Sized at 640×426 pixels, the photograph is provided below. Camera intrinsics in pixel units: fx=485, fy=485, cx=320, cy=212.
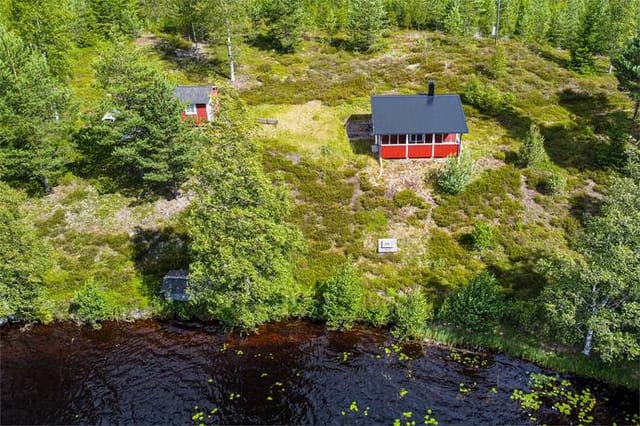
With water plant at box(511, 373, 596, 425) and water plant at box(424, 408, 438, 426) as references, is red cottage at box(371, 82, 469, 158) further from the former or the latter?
water plant at box(424, 408, 438, 426)

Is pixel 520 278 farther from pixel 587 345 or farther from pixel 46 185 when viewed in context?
pixel 46 185

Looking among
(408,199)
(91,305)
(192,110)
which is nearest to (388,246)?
(408,199)

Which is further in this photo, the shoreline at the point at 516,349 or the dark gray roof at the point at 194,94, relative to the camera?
the dark gray roof at the point at 194,94

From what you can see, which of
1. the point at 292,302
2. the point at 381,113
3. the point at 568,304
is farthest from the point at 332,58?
the point at 568,304

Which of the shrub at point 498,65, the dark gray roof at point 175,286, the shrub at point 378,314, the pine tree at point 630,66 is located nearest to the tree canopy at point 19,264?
the dark gray roof at point 175,286

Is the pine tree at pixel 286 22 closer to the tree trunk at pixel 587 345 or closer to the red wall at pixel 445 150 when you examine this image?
Result: the red wall at pixel 445 150

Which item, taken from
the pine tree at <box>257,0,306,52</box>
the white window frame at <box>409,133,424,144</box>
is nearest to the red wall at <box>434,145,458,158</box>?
the white window frame at <box>409,133,424,144</box>
